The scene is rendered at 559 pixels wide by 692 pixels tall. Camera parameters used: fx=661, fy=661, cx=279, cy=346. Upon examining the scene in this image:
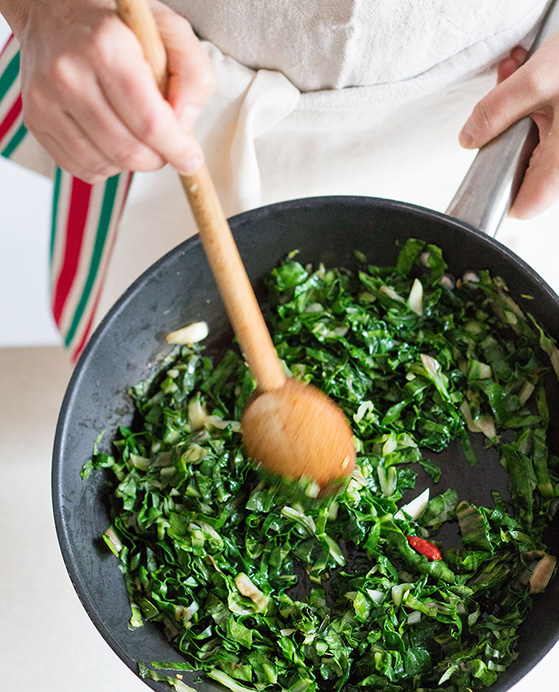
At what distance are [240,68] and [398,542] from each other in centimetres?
73

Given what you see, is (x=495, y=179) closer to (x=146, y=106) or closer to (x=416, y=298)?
(x=416, y=298)

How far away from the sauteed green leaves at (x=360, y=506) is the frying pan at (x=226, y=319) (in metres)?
0.02

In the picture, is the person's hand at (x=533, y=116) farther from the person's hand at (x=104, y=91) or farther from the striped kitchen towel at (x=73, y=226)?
the striped kitchen towel at (x=73, y=226)

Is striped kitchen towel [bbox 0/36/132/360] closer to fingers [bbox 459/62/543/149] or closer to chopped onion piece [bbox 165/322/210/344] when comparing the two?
chopped onion piece [bbox 165/322/210/344]

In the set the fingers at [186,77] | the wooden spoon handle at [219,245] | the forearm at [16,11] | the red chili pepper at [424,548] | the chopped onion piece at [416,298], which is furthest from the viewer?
the chopped onion piece at [416,298]

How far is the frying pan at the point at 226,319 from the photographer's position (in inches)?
35.4

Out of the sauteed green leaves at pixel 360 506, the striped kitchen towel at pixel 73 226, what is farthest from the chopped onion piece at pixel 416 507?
the striped kitchen towel at pixel 73 226

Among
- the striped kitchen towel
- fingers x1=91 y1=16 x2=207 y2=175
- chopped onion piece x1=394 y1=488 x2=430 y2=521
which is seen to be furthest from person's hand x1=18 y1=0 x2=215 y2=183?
chopped onion piece x1=394 y1=488 x2=430 y2=521

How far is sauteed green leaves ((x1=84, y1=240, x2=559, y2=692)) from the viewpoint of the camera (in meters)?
0.91

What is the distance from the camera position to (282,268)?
1098 millimetres

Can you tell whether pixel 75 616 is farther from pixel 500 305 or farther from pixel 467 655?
pixel 500 305

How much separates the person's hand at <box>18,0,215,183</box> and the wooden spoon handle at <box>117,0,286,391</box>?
23mm

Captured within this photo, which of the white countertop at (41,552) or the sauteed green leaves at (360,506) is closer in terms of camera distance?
the sauteed green leaves at (360,506)

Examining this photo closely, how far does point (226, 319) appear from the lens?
1.13m
